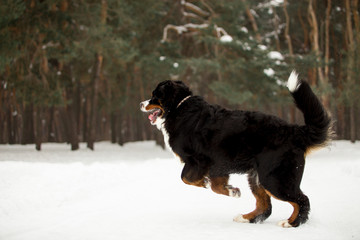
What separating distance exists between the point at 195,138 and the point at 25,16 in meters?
14.9

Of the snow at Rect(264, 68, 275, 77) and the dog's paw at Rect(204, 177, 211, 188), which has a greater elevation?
the snow at Rect(264, 68, 275, 77)

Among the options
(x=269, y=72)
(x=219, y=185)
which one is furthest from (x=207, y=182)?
(x=269, y=72)

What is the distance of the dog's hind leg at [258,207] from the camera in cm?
548

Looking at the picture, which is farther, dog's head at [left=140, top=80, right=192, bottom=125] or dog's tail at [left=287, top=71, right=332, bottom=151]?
dog's head at [left=140, top=80, right=192, bottom=125]

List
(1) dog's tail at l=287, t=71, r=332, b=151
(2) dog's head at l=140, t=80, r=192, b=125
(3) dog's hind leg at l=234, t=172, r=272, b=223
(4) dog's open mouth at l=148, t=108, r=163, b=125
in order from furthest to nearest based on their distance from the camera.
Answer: (4) dog's open mouth at l=148, t=108, r=163, b=125 < (2) dog's head at l=140, t=80, r=192, b=125 < (3) dog's hind leg at l=234, t=172, r=272, b=223 < (1) dog's tail at l=287, t=71, r=332, b=151

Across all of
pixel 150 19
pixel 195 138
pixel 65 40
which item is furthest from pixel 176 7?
pixel 195 138

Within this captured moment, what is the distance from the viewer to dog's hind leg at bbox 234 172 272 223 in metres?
5.48

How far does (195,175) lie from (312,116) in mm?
1842

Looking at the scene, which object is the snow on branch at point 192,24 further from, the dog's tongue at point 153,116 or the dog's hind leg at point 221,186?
the dog's hind leg at point 221,186

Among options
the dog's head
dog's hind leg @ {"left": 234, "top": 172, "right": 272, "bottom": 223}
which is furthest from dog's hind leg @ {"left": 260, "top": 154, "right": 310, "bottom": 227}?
the dog's head

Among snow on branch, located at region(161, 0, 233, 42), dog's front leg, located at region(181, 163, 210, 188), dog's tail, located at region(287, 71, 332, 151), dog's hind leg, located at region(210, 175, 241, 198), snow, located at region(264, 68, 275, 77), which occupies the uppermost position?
snow on branch, located at region(161, 0, 233, 42)

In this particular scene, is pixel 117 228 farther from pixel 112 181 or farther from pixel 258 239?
pixel 112 181

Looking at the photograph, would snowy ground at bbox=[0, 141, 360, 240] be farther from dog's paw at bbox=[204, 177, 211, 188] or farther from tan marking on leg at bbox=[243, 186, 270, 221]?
dog's paw at bbox=[204, 177, 211, 188]

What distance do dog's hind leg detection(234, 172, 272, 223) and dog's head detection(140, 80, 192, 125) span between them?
1682 millimetres
